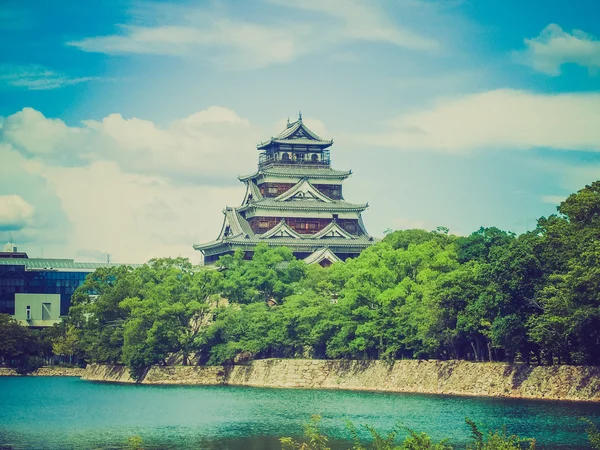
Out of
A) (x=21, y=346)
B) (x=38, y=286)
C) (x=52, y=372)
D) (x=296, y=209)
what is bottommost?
(x=52, y=372)

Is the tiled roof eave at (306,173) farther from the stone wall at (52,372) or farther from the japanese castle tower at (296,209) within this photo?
the stone wall at (52,372)

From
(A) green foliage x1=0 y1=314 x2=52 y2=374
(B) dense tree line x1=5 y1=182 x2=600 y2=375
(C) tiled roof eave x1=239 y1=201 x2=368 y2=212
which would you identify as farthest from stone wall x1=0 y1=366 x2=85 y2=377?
(C) tiled roof eave x1=239 y1=201 x2=368 y2=212

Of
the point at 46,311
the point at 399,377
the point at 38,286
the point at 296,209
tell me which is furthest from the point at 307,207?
the point at 399,377

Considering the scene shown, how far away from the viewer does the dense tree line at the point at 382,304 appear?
4797 centimetres

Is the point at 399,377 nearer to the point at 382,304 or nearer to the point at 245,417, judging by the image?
the point at 382,304

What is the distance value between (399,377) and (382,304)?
14.3 feet

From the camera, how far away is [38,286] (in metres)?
101

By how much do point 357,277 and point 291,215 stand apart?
28.3m

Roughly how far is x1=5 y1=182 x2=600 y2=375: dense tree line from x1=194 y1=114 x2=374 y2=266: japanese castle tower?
294 inches

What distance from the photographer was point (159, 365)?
221 ft

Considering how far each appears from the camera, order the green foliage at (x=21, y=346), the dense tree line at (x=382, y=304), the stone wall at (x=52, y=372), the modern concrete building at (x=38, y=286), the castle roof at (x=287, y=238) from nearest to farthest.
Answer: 1. the dense tree line at (x=382, y=304)
2. the green foliage at (x=21, y=346)
3. the stone wall at (x=52, y=372)
4. the castle roof at (x=287, y=238)
5. the modern concrete building at (x=38, y=286)

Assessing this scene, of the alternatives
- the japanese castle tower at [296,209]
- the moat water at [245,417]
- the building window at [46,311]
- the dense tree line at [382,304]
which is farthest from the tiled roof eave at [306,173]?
the moat water at [245,417]

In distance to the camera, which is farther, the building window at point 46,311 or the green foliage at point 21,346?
the building window at point 46,311

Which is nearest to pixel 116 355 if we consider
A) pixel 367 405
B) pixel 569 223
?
pixel 367 405
